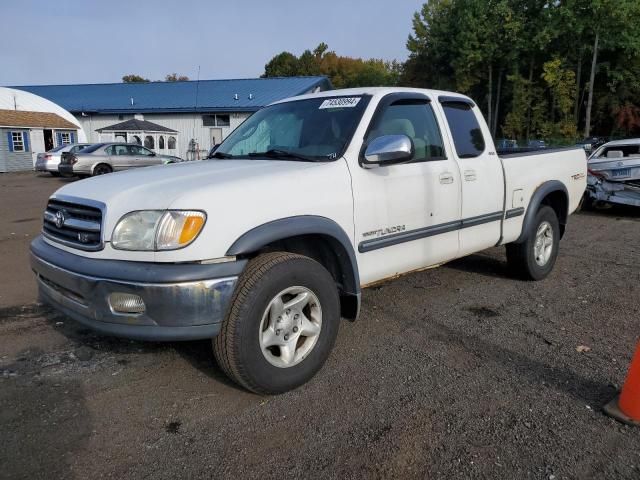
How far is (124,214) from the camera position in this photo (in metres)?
2.84

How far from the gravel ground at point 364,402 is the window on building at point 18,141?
1140 inches

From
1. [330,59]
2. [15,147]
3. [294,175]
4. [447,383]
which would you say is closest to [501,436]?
[447,383]

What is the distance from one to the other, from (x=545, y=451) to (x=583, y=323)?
2.15 m

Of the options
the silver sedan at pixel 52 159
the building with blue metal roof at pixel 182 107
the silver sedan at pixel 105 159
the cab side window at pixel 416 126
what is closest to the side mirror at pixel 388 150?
the cab side window at pixel 416 126

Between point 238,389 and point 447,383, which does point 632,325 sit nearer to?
point 447,383

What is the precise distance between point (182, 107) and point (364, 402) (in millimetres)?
34808

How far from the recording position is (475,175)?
177 inches

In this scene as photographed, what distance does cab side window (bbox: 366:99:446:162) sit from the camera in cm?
391

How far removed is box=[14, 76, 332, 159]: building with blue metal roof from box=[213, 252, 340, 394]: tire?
3027 centimetres

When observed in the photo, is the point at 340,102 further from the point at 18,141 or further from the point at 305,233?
the point at 18,141

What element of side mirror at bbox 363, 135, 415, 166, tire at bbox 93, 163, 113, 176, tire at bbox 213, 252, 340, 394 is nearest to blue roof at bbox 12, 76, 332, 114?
tire at bbox 93, 163, 113, 176

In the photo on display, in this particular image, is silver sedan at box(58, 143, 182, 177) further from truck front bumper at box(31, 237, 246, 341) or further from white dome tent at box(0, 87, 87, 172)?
truck front bumper at box(31, 237, 246, 341)

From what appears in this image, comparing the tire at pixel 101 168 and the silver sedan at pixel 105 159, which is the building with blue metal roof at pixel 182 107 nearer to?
the silver sedan at pixel 105 159

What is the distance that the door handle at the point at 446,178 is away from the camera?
4150mm
